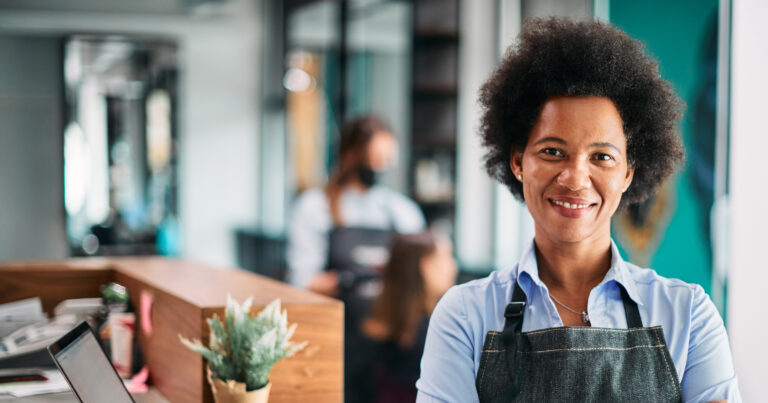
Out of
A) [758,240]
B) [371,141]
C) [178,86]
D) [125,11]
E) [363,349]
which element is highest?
[125,11]

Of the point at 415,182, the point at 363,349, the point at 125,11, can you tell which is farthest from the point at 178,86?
the point at 363,349

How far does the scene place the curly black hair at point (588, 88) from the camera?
1546 mm

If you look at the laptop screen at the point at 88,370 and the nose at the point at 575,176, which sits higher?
the nose at the point at 575,176

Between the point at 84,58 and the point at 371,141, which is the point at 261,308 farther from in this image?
the point at 84,58

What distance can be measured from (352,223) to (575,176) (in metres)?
2.79

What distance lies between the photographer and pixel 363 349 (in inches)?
147

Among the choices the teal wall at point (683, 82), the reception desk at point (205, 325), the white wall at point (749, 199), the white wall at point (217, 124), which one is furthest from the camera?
the white wall at point (217, 124)

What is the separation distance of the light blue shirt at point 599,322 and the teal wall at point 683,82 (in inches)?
49.1

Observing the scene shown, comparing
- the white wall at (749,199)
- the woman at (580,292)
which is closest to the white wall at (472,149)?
the white wall at (749,199)

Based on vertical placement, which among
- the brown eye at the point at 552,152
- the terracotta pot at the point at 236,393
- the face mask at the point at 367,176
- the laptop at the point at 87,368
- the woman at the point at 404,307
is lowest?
the woman at the point at 404,307

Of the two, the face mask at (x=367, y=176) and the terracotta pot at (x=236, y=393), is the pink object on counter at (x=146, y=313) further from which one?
the face mask at (x=367, y=176)

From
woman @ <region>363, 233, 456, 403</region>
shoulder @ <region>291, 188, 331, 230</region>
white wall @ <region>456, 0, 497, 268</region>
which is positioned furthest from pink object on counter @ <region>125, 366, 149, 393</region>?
white wall @ <region>456, 0, 497, 268</region>

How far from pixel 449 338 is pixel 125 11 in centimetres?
688

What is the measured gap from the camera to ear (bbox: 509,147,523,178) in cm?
162
